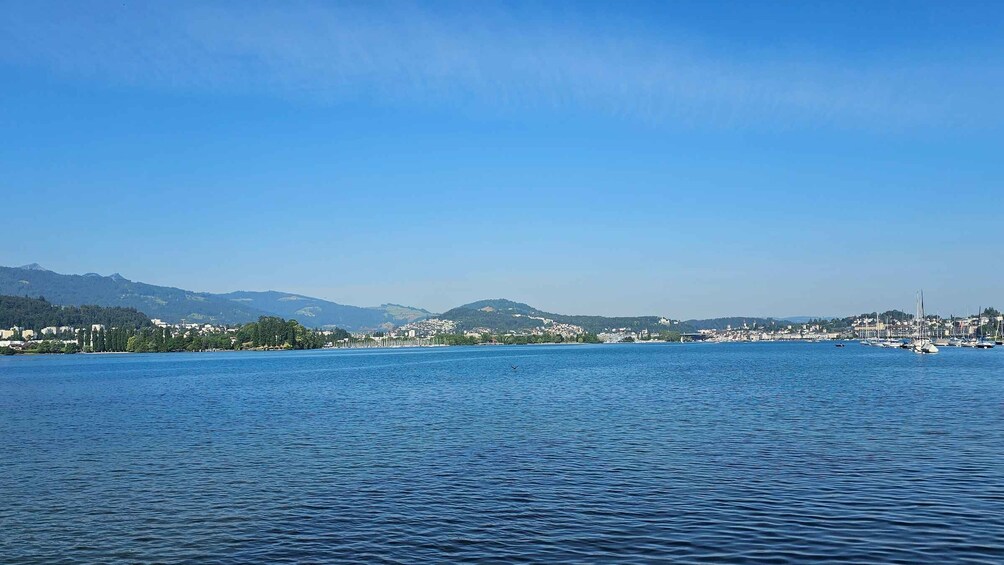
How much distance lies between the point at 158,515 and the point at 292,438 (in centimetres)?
1478

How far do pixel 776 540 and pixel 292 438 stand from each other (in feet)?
78.8

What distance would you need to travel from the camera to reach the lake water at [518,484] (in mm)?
17031

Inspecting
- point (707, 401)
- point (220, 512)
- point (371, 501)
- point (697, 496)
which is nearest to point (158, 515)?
point (220, 512)

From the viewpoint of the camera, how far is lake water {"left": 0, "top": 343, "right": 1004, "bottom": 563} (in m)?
17.0

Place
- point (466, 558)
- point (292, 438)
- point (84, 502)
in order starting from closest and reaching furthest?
1. point (466, 558)
2. point (84, 502)
3. point (292, 438)

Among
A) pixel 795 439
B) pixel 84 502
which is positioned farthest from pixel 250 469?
pixel 795 439

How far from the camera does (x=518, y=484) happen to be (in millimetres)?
23469

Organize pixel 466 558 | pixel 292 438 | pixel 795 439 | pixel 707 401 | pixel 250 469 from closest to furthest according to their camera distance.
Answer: pixel 466 558
pixel 250 469
pixel 795 439
pixel 292 438
pixel 707 401

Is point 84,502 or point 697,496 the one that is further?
Result: point 84,502

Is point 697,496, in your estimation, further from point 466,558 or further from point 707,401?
point 707,401

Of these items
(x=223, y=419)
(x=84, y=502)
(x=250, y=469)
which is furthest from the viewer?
(x=223, y=419)

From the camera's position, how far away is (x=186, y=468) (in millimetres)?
27938

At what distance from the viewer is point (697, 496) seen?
21.2 metres

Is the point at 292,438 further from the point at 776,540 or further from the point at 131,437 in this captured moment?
the point at 776,540
